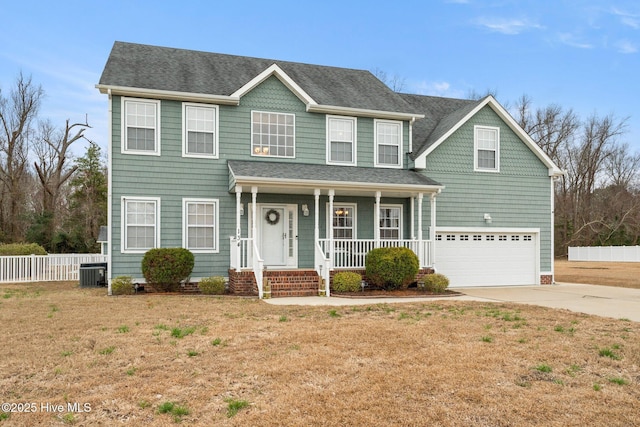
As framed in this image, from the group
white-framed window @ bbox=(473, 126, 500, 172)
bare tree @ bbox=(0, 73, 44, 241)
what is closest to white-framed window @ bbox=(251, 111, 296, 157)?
white-framed window @ bbox=(473, 126, 500, 172)

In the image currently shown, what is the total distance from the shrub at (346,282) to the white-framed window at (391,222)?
294 cm

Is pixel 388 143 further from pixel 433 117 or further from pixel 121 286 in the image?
pixel 121 286

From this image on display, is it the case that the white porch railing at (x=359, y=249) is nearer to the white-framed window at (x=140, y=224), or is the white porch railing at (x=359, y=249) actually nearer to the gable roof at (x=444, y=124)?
the gable roof at (x=444, y=124)

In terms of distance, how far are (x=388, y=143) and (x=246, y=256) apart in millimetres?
6323

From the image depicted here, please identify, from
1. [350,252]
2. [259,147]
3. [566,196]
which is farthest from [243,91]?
[566,196]

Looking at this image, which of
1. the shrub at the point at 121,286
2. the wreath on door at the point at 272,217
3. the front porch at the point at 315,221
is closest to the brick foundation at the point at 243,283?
the front porch at the point at 315,221

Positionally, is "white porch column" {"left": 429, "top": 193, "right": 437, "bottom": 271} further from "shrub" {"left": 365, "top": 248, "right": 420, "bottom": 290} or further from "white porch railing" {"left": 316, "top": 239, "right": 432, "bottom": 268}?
"shrub" {"left": 365, "top": 248, "right": 420, "bottom": 290}

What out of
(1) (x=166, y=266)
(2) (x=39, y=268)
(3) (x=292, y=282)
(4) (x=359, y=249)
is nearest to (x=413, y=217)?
(4) (x=359, y=249)

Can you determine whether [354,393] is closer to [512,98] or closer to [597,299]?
[597,299]

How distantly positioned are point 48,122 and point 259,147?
1064 inches

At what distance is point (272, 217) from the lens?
15.0 meters

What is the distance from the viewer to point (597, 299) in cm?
1265

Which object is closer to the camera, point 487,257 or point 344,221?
point 344,221

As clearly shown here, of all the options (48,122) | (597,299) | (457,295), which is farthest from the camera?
(48,122)
